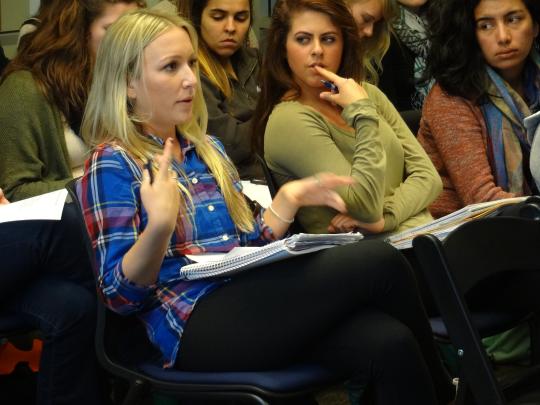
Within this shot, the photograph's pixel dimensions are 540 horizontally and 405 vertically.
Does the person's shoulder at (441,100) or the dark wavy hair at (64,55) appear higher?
the dark wavy hair at (64,55)

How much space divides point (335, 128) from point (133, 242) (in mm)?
797

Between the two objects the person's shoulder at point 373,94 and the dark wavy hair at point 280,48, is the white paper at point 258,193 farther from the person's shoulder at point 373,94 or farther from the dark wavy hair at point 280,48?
the person's shoulder at point 373,94

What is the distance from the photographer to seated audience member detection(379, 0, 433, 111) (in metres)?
3.30

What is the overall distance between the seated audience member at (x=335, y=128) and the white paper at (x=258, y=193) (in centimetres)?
9

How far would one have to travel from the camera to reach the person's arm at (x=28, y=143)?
2.33 m

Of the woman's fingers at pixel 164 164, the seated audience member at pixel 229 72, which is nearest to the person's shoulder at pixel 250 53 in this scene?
the seated audience member at pixel 229 72

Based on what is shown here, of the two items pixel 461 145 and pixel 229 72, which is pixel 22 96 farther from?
pixel 461 145

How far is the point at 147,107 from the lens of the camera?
6.36 ft

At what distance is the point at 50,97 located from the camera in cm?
243

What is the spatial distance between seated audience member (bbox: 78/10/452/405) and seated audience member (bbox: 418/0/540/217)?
0.90m

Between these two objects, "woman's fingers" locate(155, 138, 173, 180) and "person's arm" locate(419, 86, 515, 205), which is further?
"person's arm" locate(419, 86, 515, 205)

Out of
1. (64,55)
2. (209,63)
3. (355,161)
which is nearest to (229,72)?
(209,63)

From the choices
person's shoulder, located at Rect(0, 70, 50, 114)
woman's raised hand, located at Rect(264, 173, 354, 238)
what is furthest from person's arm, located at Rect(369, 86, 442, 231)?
person's shoulder, located at Rect(0, 70, 50, 114)

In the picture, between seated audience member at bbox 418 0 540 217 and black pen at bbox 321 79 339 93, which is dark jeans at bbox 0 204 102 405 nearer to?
black pen at bbox 321 79 339 93
